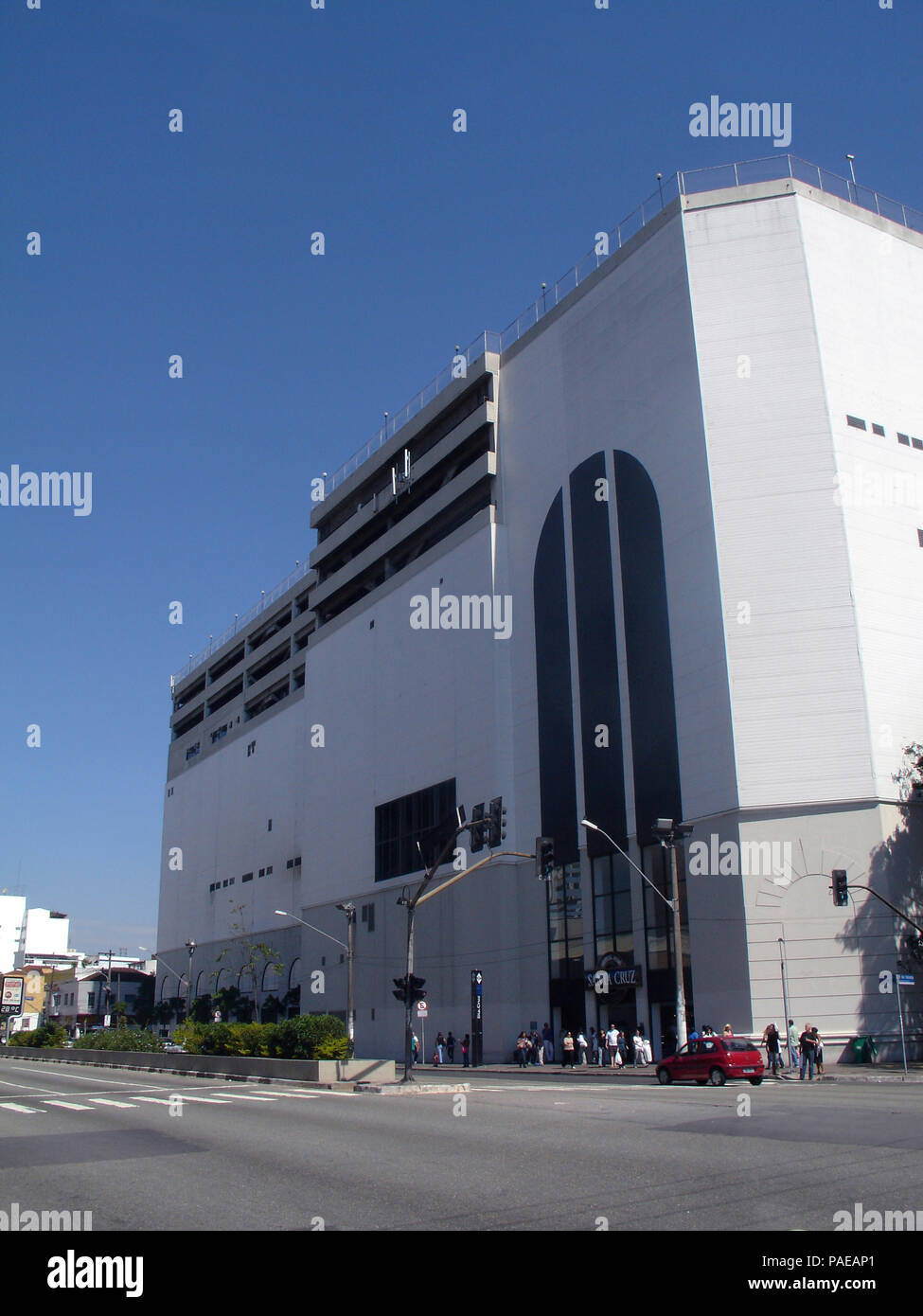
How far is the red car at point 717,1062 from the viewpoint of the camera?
98.5 ft

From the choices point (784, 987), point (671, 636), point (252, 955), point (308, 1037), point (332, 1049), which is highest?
point (671, 636)

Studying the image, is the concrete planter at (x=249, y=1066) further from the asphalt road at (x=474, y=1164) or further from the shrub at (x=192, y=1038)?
the asphalt road at (x=474, y=1164)

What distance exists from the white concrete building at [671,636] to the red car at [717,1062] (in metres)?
10.6

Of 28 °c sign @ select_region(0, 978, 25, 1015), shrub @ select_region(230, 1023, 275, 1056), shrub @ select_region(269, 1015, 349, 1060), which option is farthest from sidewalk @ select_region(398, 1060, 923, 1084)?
28 °c sign @ select_region(0, 978, 25, 1015)

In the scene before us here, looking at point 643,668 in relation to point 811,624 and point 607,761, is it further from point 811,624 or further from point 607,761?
point 811,624

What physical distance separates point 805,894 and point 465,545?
1202 inches

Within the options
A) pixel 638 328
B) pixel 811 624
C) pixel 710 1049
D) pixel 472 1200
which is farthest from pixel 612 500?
pixel 472 1200

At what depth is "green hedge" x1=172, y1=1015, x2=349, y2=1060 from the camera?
35.7m
